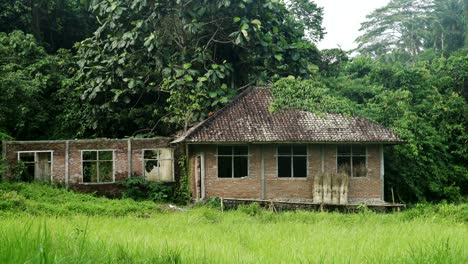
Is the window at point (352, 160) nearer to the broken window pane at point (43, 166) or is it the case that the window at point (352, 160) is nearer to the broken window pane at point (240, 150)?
the broken window pane at point (240, 150)

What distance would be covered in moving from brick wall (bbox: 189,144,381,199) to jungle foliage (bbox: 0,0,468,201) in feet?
6.01

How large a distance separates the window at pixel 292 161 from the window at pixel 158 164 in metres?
4.76

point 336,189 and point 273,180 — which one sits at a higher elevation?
point 273,180

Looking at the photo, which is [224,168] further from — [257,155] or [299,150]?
[299,150]

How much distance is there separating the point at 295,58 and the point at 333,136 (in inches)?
236

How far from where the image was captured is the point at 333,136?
19094mm

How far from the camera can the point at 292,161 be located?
19703mm

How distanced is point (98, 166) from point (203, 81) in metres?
5.48

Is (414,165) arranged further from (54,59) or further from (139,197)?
(54,59)

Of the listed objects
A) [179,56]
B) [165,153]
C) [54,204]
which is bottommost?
[54,204]

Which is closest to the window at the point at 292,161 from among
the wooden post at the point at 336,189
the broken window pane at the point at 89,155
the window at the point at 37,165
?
the wooden post at the point at 336,189

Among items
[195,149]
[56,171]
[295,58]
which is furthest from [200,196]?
[295,58]

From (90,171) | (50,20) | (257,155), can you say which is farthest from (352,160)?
(50,20)

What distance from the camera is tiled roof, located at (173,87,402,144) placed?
61.5ft
